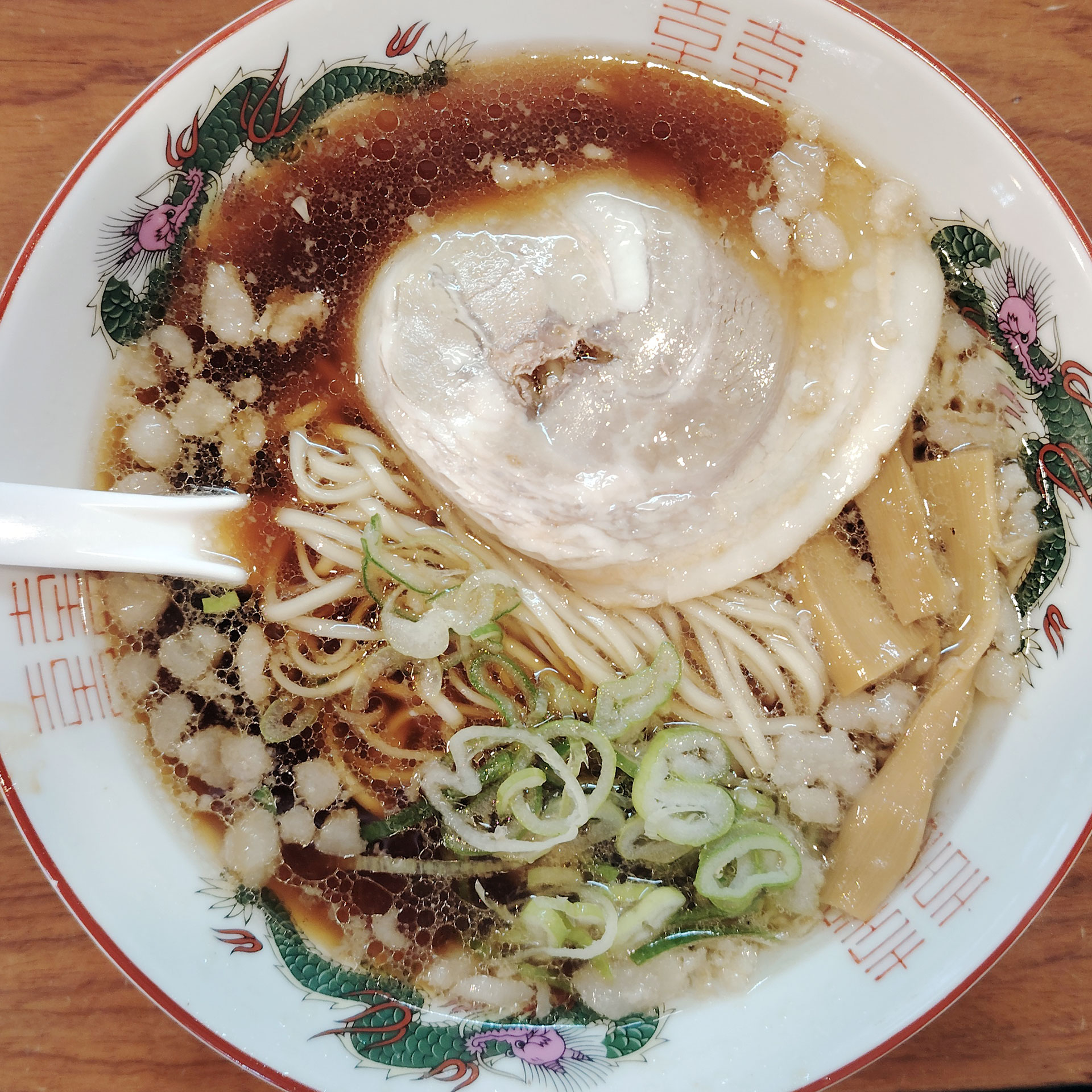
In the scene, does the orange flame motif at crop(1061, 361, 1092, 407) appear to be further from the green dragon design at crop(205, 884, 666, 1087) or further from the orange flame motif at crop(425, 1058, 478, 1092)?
the orange flame motif at crop(425, 1058, 478, 1092)

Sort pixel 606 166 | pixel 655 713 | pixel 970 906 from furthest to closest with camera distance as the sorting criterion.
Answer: pixel 606 166
pixel 655 713
pixel 970 906

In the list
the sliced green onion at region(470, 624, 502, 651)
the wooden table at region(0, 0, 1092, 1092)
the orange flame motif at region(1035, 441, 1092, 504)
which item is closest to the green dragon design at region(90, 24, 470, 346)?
the wooden table at region(0, 0, 1092, 1092)

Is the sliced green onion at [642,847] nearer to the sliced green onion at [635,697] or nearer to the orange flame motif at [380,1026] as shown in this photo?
the sliced green onion at [635,697]

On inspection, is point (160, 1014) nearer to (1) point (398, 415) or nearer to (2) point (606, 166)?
(1) point (398, 415)

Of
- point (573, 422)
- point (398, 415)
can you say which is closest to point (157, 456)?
point (398, 415)

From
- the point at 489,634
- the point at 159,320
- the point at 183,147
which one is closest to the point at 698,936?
the point at 489,634

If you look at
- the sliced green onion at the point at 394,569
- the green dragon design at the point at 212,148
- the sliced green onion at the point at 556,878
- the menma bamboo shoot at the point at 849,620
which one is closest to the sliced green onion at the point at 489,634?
the sliced green onion at the point at 394,569
